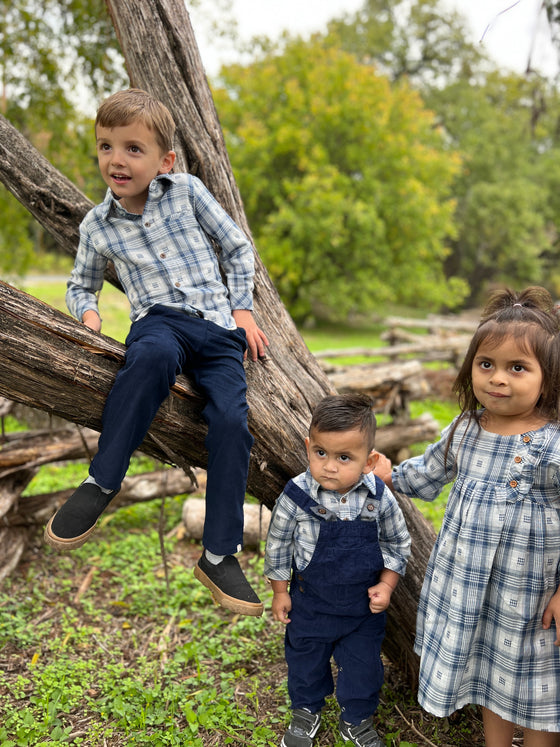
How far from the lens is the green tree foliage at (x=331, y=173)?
60.1 ft

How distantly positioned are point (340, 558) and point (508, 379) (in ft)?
2.95

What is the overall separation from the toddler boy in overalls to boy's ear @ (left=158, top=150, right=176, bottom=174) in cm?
104

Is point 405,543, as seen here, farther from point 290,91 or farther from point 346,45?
point 346,45

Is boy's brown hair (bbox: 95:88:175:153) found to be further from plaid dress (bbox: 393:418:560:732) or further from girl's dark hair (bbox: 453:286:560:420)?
plaid dress (bbox: 393:418:560:732)

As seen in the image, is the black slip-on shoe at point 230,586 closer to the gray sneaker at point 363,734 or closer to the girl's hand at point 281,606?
the girl's hand at point 281,606

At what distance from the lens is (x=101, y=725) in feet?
8.86

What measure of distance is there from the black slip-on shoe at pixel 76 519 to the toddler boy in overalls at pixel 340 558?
2.30 ft

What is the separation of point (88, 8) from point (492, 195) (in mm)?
21607

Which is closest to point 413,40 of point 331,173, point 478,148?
point 478,148

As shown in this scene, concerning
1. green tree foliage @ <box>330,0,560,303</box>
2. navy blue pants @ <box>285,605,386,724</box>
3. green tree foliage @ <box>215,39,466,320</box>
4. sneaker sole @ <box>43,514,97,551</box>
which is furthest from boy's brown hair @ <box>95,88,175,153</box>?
green tree foliage @ <box>330,0,560,303</box>

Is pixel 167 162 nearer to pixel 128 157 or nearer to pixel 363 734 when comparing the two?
pixel 128 157

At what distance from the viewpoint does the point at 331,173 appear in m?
18.3

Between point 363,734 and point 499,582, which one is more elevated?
point 499,582

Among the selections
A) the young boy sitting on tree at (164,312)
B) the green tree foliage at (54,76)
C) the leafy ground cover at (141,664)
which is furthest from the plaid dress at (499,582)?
the green tree foliage at (54,76)
